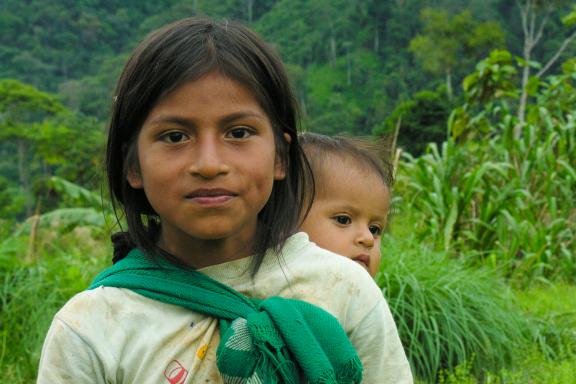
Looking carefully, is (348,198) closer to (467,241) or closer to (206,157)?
(206,157)

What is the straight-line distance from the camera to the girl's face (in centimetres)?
134

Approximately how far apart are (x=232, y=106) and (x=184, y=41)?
150mm

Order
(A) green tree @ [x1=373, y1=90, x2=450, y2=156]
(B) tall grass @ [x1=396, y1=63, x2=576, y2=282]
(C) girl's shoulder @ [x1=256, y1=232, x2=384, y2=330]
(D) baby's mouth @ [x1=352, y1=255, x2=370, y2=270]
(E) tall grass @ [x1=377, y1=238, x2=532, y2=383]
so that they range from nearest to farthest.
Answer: (C) girl's shoulder @ [x1=256, y1=232, x2=384, y2=330], (D) baby's mouth @ [x1=352, y1=255, x2=370, y2=270], (E) tall grass @ [x1=377, y1=238, x2=532, y2=383], (B) tall grass @ [x1=396, y1=63, x2=576, y2=282], (A) green tree @ [x1=373, y1=90, x2=450, y2=156]

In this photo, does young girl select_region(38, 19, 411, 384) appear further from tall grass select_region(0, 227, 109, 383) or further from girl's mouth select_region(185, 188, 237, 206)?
tall grass select_region(0, 227, 109, 383)

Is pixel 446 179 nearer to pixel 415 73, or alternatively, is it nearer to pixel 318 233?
pixel 318 233

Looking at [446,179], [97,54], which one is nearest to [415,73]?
[97,54]

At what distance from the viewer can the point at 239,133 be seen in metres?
1.39

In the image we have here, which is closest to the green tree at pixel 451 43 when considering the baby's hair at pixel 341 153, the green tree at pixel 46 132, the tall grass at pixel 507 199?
the green tree at pixel 46 132

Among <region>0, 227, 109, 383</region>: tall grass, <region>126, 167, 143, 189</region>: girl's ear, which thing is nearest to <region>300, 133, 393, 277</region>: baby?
<region>126, 167, 143, 189</region>: girl's ear

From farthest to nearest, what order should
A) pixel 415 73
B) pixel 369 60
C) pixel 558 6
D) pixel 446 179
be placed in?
pixel 369 60
pixel 415 73
pixel 558 6
pixel 446 179

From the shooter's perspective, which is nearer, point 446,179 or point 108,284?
Answer: point 108,284

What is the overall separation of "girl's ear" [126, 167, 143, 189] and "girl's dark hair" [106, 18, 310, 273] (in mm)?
11

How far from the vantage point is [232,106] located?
137 centimetres

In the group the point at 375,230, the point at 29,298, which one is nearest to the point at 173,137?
the point at 375,230
